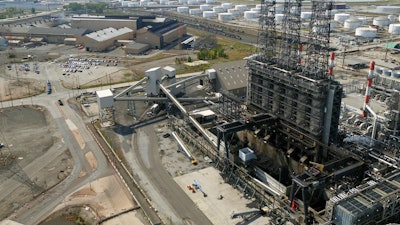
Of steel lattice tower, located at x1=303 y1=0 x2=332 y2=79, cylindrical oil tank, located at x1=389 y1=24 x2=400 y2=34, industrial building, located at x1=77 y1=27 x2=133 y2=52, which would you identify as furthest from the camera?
cylindrical oil tank, located at x1=389 y1=24 x2=400 y2=34

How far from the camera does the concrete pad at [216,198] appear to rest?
40.8m

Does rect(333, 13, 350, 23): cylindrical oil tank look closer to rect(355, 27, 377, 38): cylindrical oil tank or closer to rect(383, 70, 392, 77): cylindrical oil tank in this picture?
rect(355, 27, 377, 38): cylindrical oil tank

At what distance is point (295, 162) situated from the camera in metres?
48.8

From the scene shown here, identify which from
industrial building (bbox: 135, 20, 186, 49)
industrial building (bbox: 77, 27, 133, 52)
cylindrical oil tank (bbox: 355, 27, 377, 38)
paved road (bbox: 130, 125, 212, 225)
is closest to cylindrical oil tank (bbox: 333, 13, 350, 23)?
cylindrical oil tank (bbox: 355, 27, 377, 38)

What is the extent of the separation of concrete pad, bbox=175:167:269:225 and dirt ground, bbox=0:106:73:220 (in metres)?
17.5

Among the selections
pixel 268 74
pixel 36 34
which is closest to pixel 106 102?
pixel 268 74

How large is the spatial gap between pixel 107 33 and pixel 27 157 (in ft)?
304

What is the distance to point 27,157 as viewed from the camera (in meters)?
54.8

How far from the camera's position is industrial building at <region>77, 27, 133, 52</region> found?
427ft

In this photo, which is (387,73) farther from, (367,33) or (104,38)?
(104,38)

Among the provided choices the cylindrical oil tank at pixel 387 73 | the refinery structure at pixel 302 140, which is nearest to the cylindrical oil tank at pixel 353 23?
the cylindrical oil tank at pixel 387 73

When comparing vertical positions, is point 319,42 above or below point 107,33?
above

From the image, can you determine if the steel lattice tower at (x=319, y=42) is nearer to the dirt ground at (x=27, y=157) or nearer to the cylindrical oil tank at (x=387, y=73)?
the dirt ground at (x=27, y=157)

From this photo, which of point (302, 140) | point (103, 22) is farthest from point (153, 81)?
point (103, 22)
